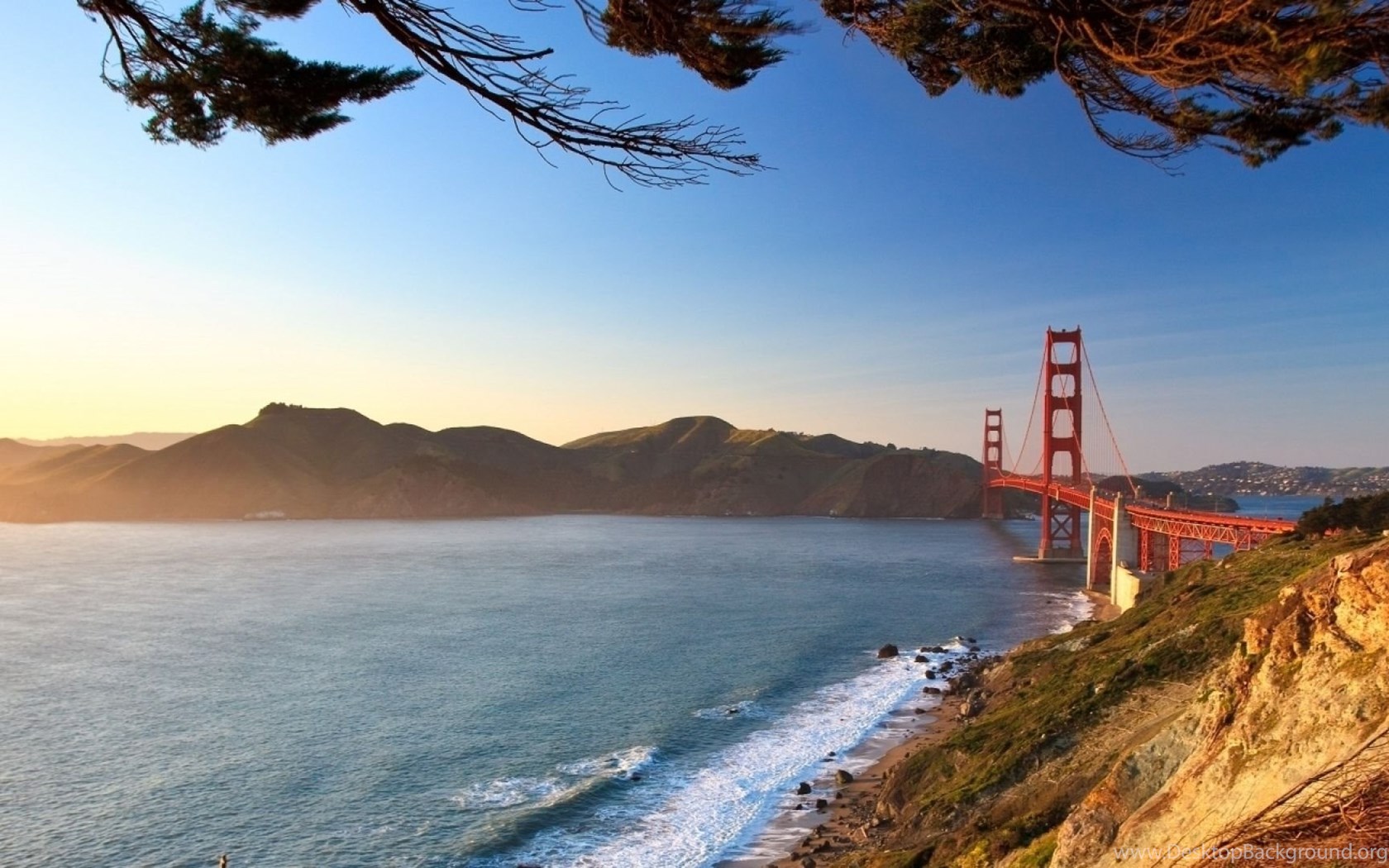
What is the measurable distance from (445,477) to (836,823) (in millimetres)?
129843

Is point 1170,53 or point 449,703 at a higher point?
point 1170,53

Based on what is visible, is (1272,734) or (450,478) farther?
(450,478)

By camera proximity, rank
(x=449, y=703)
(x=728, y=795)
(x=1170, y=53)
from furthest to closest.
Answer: (x=449, y=703)
(x=728, y=795)
(x=1170, y=53)

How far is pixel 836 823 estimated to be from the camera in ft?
49.2

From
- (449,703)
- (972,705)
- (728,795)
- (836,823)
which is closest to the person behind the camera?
(836,823)

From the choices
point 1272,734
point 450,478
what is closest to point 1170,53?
point 1272,734

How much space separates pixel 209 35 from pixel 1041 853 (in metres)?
9.68

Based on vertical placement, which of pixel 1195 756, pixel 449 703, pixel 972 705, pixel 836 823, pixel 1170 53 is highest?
pixel 1170 53

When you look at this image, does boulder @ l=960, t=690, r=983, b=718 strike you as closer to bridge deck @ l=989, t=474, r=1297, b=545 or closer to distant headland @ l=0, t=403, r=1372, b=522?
bridge deck @ l=989, t=474, r=1297, b=545

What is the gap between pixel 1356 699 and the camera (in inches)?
207

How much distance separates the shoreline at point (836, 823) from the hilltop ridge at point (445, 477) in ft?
365

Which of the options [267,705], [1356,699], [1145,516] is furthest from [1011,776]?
[1145,516]

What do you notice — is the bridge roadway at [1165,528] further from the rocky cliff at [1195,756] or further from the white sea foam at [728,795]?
the white sea foam at [728,795]

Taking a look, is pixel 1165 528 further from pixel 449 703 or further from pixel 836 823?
pixel 449 703
